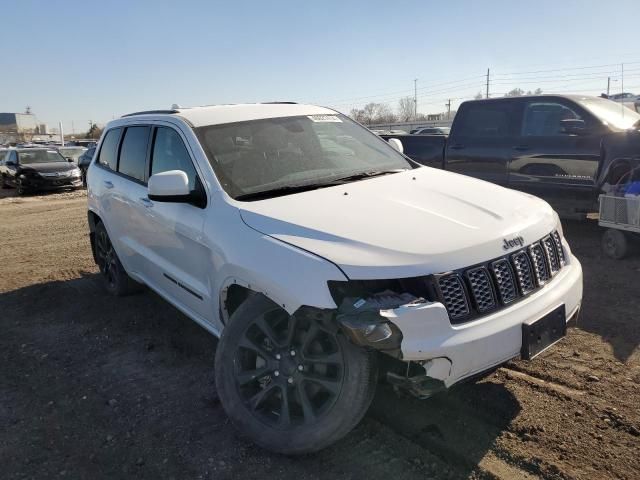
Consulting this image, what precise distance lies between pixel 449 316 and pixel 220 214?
1506mm

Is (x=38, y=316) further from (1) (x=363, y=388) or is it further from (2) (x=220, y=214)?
Result: (1) (x=363, y=388)

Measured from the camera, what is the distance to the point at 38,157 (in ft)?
67.1

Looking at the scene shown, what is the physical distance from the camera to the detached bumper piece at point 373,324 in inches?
95.7

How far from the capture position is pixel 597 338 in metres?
4.13

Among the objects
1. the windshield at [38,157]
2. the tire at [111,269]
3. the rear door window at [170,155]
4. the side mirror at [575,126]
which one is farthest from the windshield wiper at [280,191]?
the windshield at [38,157]

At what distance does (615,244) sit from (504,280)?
414cm

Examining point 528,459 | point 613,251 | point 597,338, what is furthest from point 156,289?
point 613,251

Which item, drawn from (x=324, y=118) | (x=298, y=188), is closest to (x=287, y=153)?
(x=298, y=188)

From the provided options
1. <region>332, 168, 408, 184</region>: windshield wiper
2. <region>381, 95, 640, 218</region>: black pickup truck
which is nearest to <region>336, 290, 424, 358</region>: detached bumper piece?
<region>332, 168, 408, 184</region>: windshield wiper

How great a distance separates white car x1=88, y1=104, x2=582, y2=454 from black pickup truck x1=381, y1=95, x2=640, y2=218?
352cm

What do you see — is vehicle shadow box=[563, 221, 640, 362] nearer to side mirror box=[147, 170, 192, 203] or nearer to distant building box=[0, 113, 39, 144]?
side mirror box=[147, 170, 192, 203]

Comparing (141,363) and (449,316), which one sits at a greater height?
(449,316)

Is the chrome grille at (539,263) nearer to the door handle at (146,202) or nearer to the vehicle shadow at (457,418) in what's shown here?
the vehicle shadow at (457,418)

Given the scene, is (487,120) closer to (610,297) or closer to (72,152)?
(610,297)
